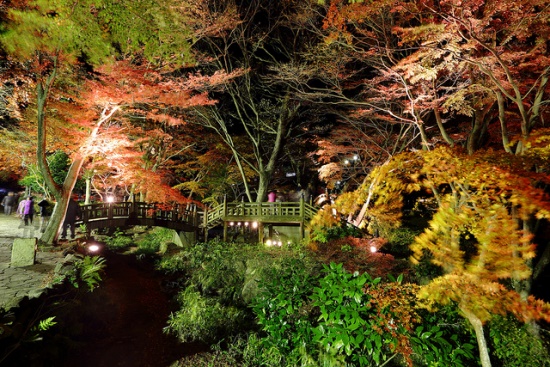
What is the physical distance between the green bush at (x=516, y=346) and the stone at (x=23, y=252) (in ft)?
38.5

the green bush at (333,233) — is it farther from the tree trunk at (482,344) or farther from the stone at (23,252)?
the stone at (23,252)

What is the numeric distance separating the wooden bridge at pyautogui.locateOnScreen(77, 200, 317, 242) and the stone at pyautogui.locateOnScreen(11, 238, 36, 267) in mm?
6305

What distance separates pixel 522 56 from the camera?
7301 mm

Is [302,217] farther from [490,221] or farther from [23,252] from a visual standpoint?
[23,252]

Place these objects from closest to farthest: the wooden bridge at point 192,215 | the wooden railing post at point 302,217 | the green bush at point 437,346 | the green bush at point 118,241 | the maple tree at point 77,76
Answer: the green bush at point 437,346 → the maple tree at point 77,76 → the wooden bridge at point 192,215 → the wooden railing post at point 302,217 → the green bush at point 118,241

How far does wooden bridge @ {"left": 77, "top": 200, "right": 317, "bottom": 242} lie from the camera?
14670 mm

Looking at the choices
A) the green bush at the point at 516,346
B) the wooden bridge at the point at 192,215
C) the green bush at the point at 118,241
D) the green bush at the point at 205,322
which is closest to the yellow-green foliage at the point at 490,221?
the green bush at the point at 516,346

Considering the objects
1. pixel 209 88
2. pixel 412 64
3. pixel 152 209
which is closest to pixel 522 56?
pixel 412 64

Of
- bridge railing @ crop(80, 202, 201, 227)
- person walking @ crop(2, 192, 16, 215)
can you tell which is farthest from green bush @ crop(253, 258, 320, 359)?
person walking @ crop(2, 192, 16, 215)

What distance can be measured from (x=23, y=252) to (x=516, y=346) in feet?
40.5

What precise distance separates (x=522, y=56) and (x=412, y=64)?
2627 mm

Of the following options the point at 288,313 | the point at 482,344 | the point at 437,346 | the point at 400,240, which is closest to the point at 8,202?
the point at 288,313

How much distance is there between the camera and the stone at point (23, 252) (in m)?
7.28

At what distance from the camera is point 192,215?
17547 millimetres
